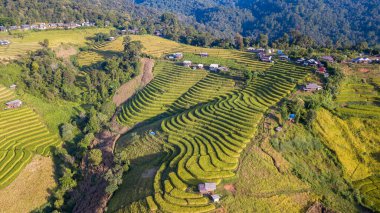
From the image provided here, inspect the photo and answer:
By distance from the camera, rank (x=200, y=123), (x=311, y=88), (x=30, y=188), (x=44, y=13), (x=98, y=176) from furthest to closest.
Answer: (x=44, y=13) < (x=311, y=88) < (x=200, y=123) < (x=98, y=176) < (x=30, y=188)

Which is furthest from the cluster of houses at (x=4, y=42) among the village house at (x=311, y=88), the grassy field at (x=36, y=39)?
the village house at (x=311, y=88)

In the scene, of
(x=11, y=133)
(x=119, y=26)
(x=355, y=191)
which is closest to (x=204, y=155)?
(x=355, y=191)

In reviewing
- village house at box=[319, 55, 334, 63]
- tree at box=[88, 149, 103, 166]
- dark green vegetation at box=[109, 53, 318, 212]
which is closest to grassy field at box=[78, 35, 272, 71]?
dark green vegetation at box=[109, 53, 318, 212]

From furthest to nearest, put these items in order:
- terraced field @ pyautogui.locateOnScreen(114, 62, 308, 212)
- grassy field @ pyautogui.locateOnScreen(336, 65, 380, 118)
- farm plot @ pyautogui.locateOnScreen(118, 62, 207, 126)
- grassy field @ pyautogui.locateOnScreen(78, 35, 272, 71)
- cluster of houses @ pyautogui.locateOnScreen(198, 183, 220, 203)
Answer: grassy field @ pyautogui.locateOnScreen(78, 35, 272, 71)
farm plot @ pyautogui.locateOnScreen(118, 62, 207, 126)
grassy field @ pyautogui.locateOnScreen(336, 65, 380, 118)
terraced field @ pyautogui.locateOnScreen(114, 62, 308, 212)
cluster of houses @ pyautogui.locateOnScreen(198, 183, 220, 203)

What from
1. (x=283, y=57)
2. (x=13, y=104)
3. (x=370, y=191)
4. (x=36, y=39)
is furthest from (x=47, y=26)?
(x=370, y=191)

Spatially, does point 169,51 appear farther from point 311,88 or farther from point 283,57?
point 311,88

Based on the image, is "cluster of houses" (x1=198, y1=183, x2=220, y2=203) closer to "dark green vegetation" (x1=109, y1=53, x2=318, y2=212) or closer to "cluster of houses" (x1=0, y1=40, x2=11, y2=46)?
"dark green vegetation" (x1=109, y1=53, x2=318, y2=212)
